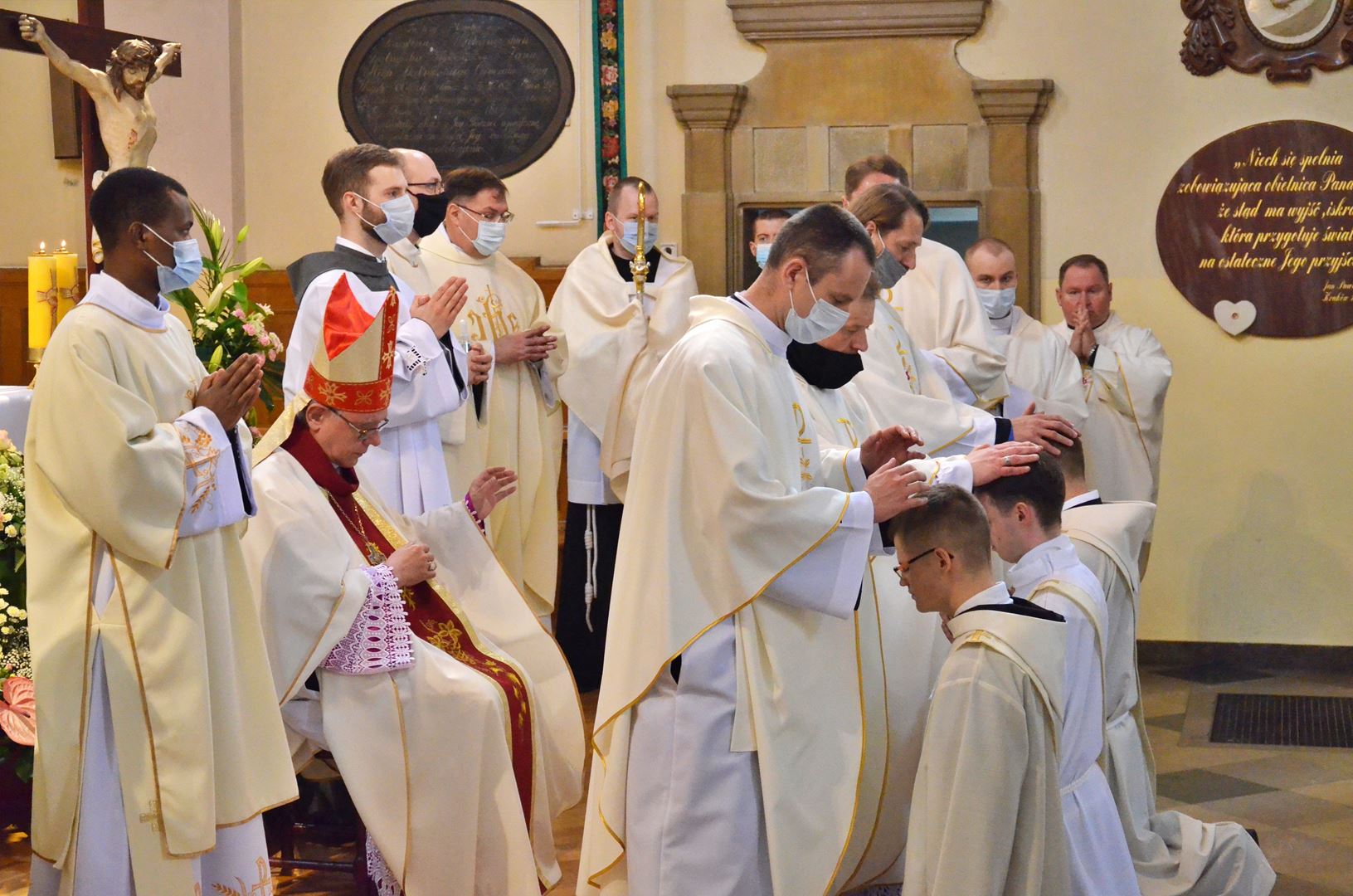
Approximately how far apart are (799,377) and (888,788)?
108 cm

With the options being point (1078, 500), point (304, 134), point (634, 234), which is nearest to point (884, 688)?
point (1078, 500)

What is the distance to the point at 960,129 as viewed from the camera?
7.64 m

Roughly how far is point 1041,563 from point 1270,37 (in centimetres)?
476

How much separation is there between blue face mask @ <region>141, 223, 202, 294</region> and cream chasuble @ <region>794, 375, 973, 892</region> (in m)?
1.46

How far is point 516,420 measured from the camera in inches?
238

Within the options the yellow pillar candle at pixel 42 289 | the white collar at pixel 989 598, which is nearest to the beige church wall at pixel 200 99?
the yellow pillar candle at pixel 42 289

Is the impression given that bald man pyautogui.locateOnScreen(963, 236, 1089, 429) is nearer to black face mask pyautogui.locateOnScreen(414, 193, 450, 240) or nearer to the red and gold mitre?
black face mask pyautogui.locateOnScreen(414, 193, 450, 240)

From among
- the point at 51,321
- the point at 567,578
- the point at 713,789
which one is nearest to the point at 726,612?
the point at 713,789

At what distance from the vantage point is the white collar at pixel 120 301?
128 inches

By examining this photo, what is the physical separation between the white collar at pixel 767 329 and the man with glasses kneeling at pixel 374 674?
3.14 feet

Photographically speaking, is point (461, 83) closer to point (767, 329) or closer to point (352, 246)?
point (352, 246)

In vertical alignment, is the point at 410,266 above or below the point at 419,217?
below

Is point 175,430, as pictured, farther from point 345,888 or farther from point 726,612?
point 345,888

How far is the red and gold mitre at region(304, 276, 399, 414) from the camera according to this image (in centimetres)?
384
